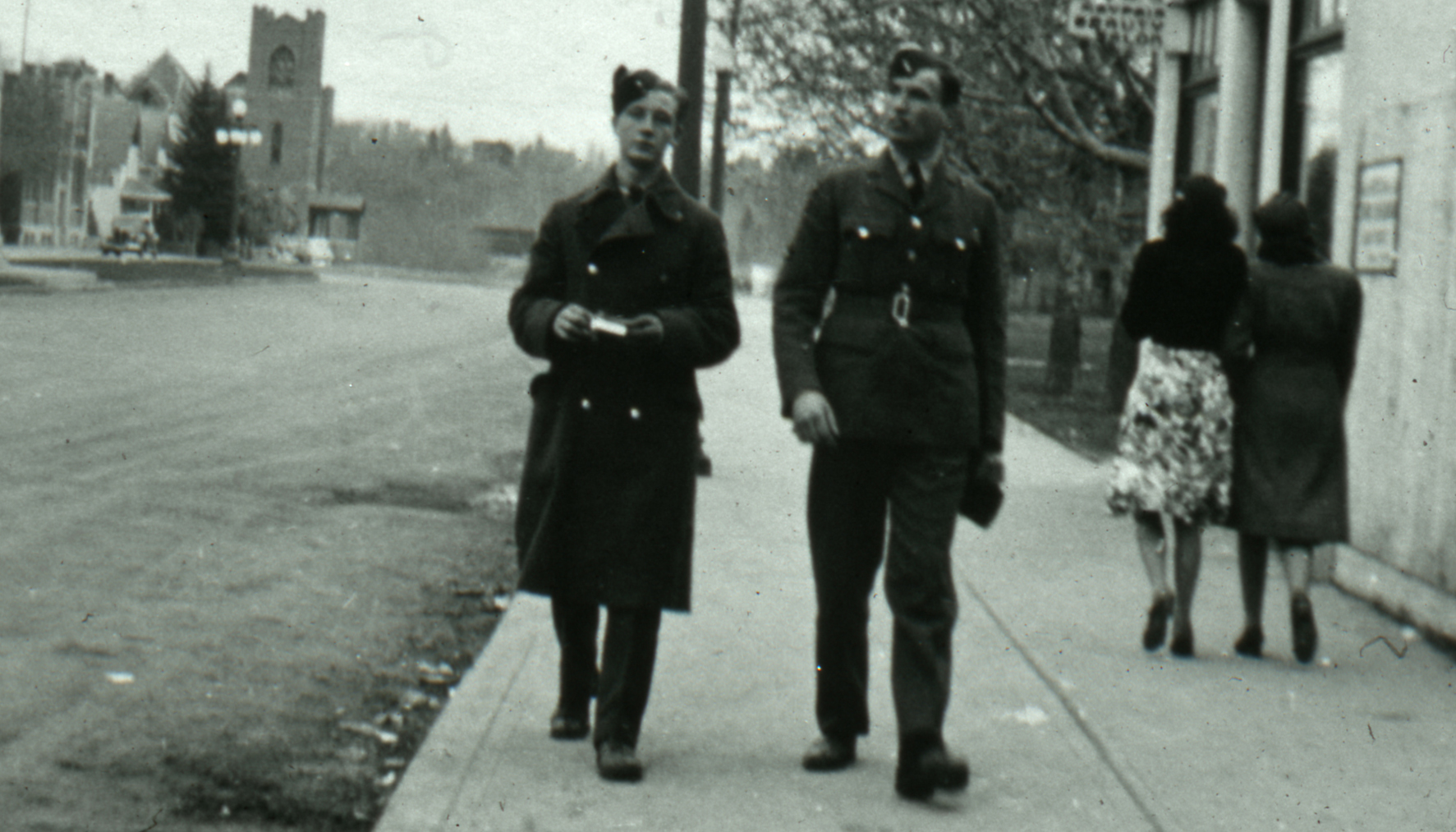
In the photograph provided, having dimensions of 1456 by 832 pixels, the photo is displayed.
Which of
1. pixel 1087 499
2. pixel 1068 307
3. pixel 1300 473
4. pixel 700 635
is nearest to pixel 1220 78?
pixel 1087 499

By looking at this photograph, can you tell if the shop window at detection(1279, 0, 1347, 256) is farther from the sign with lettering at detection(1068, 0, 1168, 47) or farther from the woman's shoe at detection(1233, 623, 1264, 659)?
the woman's shoe at detection(1233, 623, 1264, 659)

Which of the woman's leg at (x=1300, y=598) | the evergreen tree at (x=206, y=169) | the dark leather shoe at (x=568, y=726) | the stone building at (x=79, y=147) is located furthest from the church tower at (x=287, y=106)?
the dark leather shoe at (x=568, y=726)

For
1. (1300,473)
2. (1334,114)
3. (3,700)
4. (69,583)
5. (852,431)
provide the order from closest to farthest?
1. (852,431)
2. (3,700)
3. (1300,473)
4. (69,583)
5. (1334,114)

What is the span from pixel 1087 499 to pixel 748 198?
2626 inches

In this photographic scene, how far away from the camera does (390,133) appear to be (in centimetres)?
11038

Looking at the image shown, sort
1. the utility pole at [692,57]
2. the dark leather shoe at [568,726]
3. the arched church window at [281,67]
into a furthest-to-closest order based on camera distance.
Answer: the arched church window at [281,67]
the utility pole at [692,57]
the dark leather shoe at [568,726]

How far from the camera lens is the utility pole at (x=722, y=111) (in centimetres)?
2102

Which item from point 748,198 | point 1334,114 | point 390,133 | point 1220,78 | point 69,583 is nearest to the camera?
point 69,583

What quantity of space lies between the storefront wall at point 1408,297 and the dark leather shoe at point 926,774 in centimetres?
343

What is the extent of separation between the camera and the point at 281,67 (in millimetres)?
109312

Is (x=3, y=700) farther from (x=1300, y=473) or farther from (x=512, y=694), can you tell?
(x=1300, y=473)

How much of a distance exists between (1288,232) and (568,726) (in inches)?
137

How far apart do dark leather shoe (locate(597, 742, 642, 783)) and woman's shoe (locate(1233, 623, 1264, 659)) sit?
2997 mm

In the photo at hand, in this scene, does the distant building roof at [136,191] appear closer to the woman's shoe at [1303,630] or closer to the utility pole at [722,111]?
the utility pole at [722,111]
